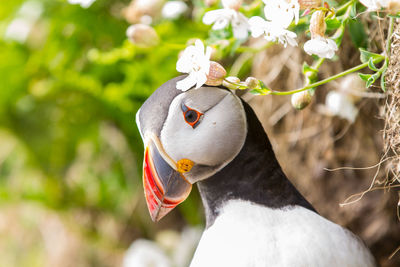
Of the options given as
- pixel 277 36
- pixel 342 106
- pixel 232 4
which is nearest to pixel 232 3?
pixel 232 4

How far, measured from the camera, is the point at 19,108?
195 cm

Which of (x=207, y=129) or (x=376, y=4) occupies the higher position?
(x=376, y=4)

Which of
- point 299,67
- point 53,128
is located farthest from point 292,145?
point 53,128

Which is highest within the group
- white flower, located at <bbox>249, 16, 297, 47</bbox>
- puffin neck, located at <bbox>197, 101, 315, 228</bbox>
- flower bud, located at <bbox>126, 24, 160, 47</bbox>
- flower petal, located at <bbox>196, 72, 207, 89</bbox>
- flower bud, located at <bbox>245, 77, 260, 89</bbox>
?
white flower, located at <bbox>249, 16, 297, 47</bbox>

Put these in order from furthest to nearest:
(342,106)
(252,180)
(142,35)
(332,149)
A: (332,149) → (342,106) → (142,35) → (252,180)

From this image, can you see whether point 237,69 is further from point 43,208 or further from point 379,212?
point 43,208

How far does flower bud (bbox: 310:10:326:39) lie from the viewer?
752 mm

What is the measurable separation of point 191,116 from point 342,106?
45 cm

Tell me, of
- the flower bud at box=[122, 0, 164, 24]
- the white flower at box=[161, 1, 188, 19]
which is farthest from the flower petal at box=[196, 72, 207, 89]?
the white flower at box=[161, 1, 188, 19]

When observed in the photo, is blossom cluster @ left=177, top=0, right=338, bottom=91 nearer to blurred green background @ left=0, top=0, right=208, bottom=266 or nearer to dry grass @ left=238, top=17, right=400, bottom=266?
dry grass @ left=238, top=17, right=400, bottom=266

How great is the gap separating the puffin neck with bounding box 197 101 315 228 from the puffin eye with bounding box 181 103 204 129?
10cm

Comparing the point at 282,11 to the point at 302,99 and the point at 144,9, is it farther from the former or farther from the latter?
the point at 144,9

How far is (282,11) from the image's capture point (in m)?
0.77

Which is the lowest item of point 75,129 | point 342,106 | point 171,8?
point 75,129
